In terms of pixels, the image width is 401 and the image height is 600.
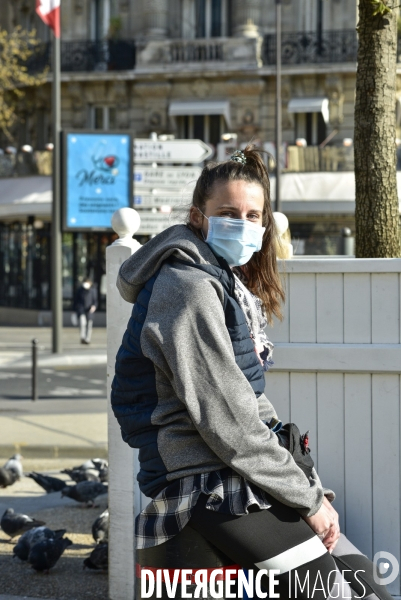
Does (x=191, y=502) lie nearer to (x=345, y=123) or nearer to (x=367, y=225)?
(x=367, y=225)

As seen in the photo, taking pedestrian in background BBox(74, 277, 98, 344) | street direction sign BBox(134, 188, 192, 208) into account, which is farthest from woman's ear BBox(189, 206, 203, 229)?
pedestrian in background BBox(74, 277, 98, 344)

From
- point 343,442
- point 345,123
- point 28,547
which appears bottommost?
point 28,547

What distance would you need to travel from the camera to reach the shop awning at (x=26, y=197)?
95.0 ft

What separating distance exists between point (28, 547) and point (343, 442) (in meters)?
1.92

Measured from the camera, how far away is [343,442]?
355 cm

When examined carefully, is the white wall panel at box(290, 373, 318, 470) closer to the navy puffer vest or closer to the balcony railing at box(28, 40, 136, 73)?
the navy puffer vest

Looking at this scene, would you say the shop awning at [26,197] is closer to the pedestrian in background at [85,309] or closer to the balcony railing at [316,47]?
the pedestrian in background at [85,309]

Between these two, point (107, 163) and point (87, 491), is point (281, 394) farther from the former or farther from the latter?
point (107, 163)

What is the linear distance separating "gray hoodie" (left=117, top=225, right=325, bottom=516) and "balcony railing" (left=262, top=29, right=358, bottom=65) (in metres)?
27.7

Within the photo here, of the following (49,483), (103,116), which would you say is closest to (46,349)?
(103,116)

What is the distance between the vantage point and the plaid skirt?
2.34 m

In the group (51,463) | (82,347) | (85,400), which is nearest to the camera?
(51,463)

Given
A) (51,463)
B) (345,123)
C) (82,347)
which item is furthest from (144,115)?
(51,463)

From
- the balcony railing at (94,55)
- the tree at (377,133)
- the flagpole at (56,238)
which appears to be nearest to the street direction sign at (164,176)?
the flagpole at (56,238)
